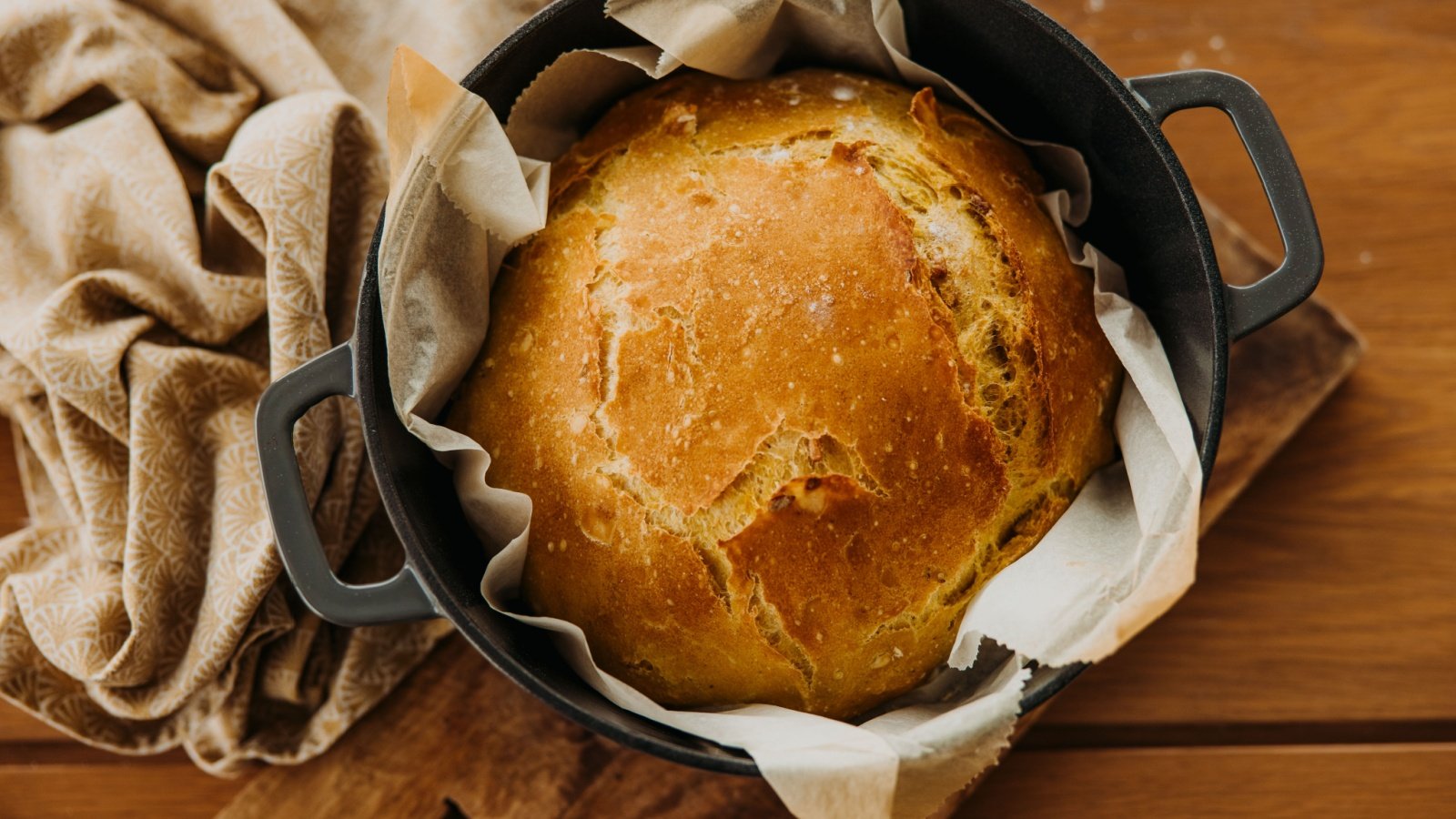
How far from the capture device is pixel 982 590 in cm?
95

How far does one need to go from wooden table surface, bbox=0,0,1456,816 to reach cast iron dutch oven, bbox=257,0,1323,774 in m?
0.41

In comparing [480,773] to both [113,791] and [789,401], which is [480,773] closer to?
[113,791]

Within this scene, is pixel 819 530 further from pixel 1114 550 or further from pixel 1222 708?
pixel 1222 708

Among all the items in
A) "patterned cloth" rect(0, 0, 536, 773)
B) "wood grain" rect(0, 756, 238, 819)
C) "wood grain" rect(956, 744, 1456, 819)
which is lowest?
"wood grain" rect(956, 744, 1456, 819)

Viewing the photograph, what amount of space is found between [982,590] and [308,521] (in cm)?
60

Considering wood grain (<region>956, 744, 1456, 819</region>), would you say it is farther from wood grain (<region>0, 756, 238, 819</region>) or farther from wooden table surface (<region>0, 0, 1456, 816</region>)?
wood grain (<region>0, 756, 238, 819</region>)

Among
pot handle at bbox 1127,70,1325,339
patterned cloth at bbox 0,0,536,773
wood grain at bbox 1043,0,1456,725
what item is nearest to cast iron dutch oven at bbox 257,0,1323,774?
pot handle at bbox 1127,70,1325,339

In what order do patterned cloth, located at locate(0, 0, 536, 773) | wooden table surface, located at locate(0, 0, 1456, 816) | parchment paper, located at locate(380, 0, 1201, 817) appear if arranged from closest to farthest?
parchment paper, located at locate(380, 0, 1201, 817) < patterned cloth, located at locate(0, 0, 536, 773) < wooden table surface, located at locate(0, 0, 1456, 816)

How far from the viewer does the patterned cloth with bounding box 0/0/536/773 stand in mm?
1154

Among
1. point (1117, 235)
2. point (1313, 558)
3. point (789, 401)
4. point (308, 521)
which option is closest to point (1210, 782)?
point (1313, 558)

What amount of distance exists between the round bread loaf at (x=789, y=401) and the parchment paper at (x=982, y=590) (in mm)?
33

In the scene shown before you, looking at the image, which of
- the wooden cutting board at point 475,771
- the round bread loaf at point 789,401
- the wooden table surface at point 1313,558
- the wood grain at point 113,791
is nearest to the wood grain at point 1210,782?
the wooden table surface at point 1313,558

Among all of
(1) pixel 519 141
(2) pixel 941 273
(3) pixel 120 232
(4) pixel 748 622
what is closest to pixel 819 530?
(4) pixel 748 622

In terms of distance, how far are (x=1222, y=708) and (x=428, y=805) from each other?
3.11 feet
